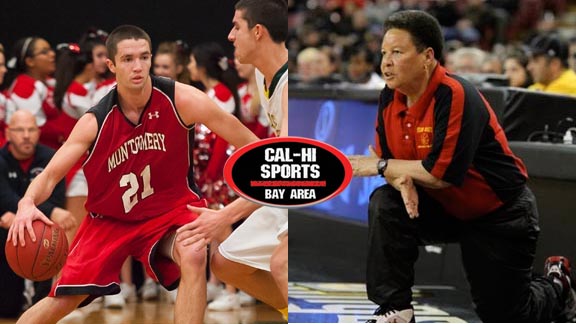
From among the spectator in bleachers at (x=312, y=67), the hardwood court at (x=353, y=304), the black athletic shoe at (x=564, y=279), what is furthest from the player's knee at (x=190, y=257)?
the spectator in bleachers at (x=312, y=67)

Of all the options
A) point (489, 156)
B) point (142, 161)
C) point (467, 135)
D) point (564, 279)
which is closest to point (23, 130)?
point (142, 161)

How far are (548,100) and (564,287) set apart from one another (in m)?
1.16

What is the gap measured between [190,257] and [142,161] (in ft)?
1.46

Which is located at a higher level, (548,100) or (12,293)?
(548,100)

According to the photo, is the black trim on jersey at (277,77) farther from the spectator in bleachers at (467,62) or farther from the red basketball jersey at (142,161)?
the spectator in bleachers at (467,62)

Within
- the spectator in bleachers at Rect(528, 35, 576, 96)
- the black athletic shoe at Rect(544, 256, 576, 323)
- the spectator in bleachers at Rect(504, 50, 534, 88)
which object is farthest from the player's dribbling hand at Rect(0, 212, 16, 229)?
the spectator in bleachers at Rect(504, 50, 534, 88)

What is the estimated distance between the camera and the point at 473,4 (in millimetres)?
17469

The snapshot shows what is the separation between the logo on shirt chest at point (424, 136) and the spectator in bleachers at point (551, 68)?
3250 mm

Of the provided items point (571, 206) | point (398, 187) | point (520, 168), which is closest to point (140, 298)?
point (398, 187)

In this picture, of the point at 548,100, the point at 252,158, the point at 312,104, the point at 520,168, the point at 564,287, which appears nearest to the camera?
the point at 252,158

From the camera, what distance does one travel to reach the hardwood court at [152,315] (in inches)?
194

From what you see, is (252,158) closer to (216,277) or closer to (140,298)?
(216,277)

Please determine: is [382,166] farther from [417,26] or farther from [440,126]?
[417,26]

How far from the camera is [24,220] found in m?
4.53
